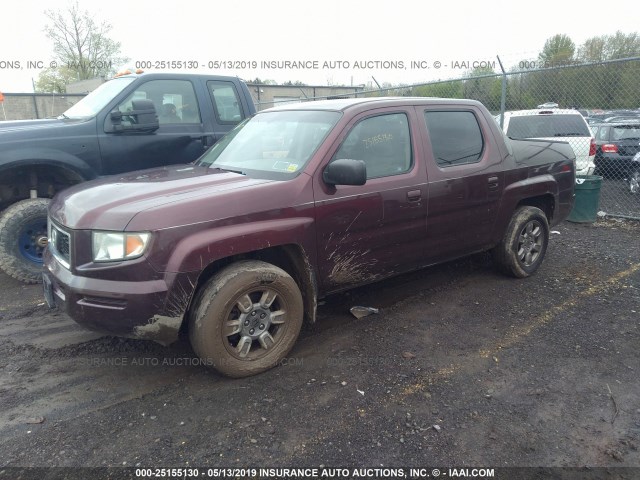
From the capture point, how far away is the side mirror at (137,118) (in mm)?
5161

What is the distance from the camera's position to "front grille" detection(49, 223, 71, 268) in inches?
121

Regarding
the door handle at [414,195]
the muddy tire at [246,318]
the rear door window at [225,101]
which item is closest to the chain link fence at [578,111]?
the rear door window at [225,101]

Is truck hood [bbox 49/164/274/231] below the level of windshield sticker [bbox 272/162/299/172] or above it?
below

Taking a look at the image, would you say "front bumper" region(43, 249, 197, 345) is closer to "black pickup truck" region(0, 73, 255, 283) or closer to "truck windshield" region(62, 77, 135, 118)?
"black pickup truck" region(0, 73, 255, 283)

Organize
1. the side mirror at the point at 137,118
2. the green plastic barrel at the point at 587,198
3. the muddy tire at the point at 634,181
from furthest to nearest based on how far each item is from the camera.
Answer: the muddy tire at the point at 634,181 < the green plastic barrel at the point at 587,198 < the side mirror at the point at 137,118

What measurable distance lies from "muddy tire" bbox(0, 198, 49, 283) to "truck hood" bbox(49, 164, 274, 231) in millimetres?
1744

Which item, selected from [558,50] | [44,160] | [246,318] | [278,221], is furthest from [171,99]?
[558,50]

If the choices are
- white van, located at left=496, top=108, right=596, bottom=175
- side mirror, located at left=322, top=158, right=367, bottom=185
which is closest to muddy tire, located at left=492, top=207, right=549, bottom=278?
side mirror, located at left=322, top=158, right=367, bottom=185

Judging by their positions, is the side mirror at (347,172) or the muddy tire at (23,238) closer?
the side mirror at (347,172)

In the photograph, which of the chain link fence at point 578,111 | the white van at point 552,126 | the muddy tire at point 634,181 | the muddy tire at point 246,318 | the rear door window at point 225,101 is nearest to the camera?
the muddy tire at point 246,318

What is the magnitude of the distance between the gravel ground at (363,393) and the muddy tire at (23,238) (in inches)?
18.1

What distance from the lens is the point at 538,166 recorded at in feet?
16.2

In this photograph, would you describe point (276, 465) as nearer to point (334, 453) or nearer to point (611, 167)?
point (334, 453)

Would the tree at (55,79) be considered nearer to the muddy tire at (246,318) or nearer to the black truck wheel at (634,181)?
the black truck wheel at (634,181)
